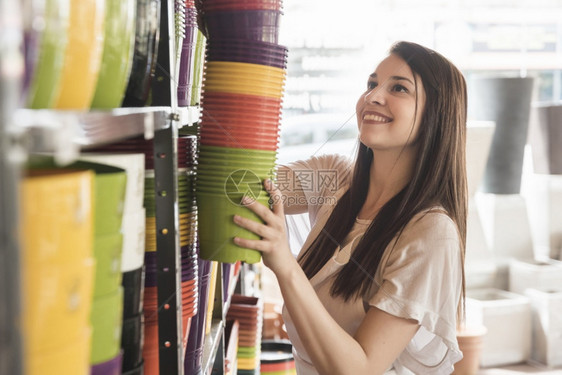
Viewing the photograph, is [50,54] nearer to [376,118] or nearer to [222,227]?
[222,227]

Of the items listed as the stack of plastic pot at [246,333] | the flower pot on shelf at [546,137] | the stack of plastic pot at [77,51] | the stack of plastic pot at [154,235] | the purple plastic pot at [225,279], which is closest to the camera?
the stack of plastic pot at [77,51]

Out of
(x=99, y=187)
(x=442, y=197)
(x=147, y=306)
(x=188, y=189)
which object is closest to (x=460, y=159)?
(x=442, y=197)

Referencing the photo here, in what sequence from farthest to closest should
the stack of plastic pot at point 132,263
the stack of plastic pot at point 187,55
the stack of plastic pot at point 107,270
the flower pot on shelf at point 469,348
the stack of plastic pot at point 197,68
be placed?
the flower pot on shelf at point 469,348 → the stack of plastic pot at point 197,68 → the stack of plastic pot at point 187,55 → the stack of plastic pot at point 132,263 → the stack of plastic pot at point 107,270

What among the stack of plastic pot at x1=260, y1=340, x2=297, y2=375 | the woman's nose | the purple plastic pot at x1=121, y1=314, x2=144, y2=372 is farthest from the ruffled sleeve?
the stack of plastic pot at x1=260, y1=340, x2=297, y2=375

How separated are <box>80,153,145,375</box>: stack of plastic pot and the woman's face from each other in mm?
896

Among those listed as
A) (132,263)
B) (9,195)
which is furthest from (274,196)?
(9,195)

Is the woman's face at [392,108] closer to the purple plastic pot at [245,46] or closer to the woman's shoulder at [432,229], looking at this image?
the woman's shoulder at [432,229]

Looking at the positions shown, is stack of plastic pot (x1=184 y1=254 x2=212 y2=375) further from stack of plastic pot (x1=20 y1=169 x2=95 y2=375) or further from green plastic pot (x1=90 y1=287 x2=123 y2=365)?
stack of plastic pot (x1=20 y1=169 x2=95 y2=375)

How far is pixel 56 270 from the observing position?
0.56m

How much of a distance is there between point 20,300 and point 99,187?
0.27 metres

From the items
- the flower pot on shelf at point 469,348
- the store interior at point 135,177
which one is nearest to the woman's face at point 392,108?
the store interior at point 135,177

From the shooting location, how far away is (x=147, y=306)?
1.09 m

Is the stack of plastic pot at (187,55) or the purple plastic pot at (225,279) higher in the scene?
the stack of plastic pot at (187,55)

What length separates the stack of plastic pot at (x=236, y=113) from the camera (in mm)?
1138
